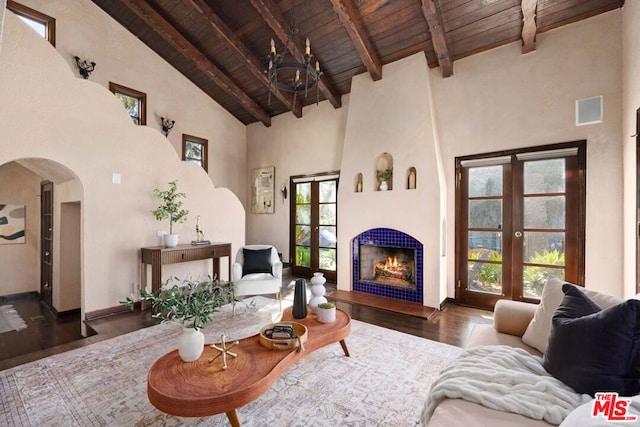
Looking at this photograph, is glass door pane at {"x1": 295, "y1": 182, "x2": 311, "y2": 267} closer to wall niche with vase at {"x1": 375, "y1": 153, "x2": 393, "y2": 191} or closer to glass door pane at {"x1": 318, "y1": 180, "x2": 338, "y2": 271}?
glass door pane at {"x1": 318, "y1": 180, "x2": 338, "y2": 271}

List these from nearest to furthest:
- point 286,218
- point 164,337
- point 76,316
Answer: point 164,337, point 76,316, point 286,218

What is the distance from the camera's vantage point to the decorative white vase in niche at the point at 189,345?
1.82 m

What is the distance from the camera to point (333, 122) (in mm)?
5602

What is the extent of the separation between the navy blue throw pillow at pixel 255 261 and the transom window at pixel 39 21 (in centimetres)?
421

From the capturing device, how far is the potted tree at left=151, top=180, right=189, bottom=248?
414 centimetres

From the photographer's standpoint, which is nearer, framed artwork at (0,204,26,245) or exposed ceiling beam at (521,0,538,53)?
exposed ceiling beam at (521,0,538,53)

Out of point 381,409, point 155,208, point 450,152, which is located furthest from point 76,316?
point 450,152

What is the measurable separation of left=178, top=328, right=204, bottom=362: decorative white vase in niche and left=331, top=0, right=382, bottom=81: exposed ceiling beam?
387cm

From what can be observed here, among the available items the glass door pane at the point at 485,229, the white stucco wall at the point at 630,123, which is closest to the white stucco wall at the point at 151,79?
the glass door pane at the point at 485,229

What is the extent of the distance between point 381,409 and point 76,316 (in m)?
4.27

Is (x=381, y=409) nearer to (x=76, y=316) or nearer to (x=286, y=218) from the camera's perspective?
(x=76, y=316)

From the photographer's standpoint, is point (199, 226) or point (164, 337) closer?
point (164, 337)
